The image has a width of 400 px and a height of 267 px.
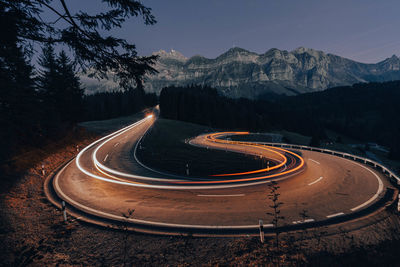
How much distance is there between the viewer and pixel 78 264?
573 cm

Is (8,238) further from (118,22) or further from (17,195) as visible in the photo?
(118,22)

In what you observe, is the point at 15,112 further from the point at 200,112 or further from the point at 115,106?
the point at 115,106

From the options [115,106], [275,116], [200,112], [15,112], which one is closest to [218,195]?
[15,112]

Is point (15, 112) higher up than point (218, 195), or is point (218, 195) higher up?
point (15, 112)

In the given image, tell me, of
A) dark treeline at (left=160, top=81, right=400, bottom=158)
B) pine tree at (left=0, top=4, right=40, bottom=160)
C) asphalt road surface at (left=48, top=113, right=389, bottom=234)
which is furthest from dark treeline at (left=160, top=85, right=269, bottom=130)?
asphalt road surface at (left=48, top=113, right=389, bottom=234)

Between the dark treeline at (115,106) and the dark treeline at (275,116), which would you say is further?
the dark treeline at (115,106)

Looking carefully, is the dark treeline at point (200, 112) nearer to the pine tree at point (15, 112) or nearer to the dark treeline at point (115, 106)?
the dark treeline at point (115, 106)

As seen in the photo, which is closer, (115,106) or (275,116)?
(115,106)

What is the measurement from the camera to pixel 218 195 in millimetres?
10430

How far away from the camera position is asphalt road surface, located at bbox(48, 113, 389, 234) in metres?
8.28

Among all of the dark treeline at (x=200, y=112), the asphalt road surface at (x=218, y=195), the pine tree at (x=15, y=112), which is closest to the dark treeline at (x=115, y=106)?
the dark treeline at (x=200, y=112)

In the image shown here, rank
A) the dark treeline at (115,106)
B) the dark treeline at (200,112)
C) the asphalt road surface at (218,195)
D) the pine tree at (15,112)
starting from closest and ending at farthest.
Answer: the asphalt road surface at (218,195), the pine tree at (15,112), the dark treeline at (200,112), the dark treeline at (115,106)

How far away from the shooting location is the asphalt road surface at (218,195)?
828 centimetres

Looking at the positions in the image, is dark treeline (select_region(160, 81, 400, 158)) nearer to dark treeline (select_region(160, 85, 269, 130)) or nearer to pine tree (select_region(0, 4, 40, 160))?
dark treeline (select_region(160, 85, 269, 130))
